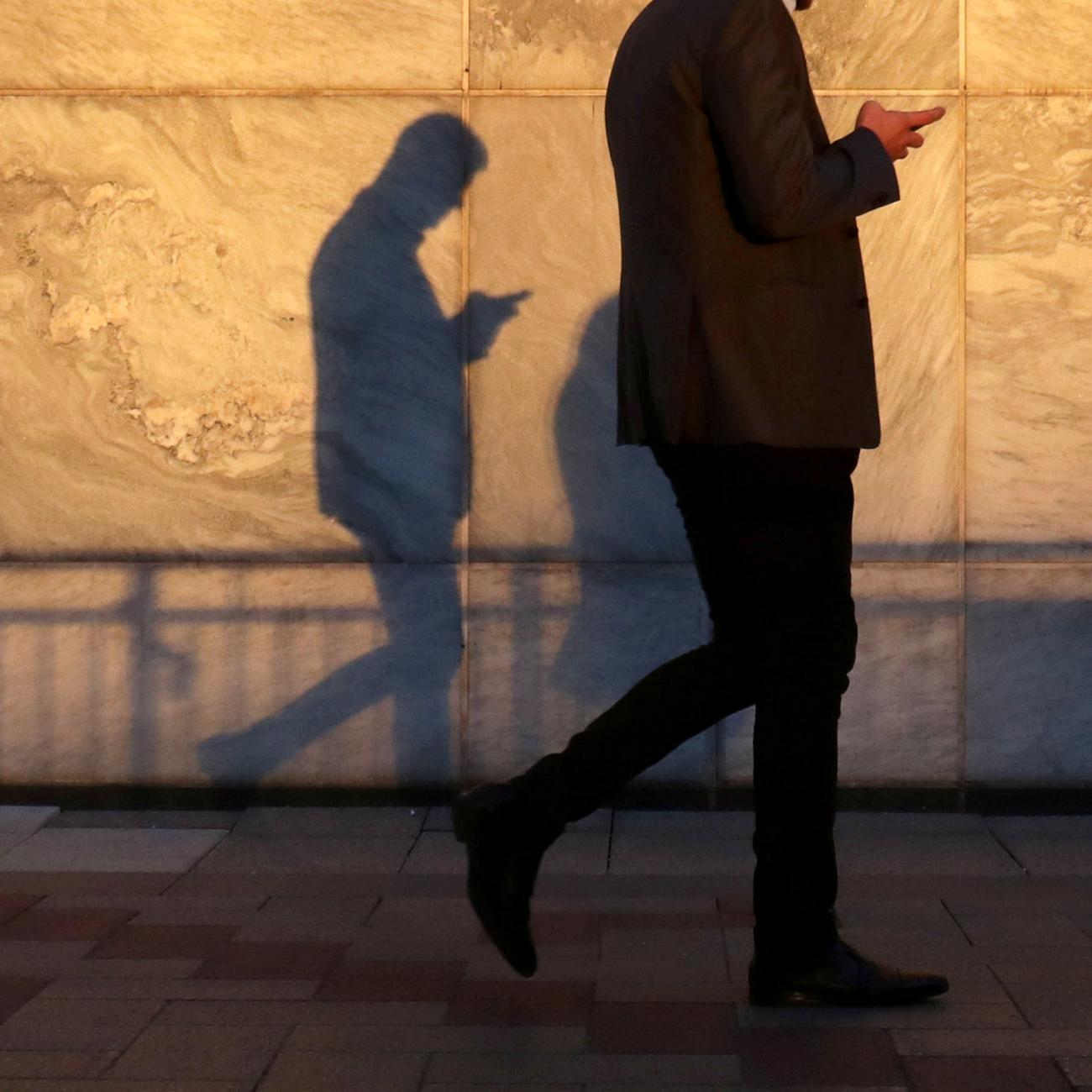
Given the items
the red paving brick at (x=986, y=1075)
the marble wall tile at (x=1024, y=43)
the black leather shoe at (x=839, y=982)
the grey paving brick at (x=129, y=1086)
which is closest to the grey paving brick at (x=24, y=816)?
the grey paving brick at (x=129, y=1086)

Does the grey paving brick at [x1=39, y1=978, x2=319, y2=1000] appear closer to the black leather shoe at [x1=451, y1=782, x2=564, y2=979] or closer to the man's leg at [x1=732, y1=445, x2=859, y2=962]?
the black leather shoe at [x1=451, y1=782, x2=564, y2=979]

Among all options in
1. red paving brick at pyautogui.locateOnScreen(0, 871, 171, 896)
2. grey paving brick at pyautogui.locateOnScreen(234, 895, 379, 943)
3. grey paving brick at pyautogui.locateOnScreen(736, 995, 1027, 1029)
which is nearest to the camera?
grey paving brick at pyautogui.locateOnScreen(736, 995, 1027, 1029)

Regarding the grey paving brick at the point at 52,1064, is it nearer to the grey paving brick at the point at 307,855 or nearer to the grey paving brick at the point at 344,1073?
the grey paving brick at the point at 344,1073

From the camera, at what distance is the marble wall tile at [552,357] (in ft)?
17.1

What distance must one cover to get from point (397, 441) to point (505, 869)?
7.64ft

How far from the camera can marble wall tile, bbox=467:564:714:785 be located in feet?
17.1

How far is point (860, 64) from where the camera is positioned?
203 inches

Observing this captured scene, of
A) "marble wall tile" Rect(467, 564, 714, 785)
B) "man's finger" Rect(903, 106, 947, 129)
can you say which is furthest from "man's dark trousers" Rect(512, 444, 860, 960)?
"marble wall tile" Rect(467, 564, 714, 785)

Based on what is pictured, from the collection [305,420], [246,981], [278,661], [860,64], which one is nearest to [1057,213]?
[860,64]

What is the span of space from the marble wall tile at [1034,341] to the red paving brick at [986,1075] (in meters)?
2.49

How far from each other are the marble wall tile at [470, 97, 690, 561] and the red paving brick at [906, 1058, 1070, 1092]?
2.48m

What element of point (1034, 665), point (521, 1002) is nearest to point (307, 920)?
point (521, 1002)

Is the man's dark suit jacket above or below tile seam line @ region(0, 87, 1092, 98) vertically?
below

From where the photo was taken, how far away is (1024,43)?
514cm
